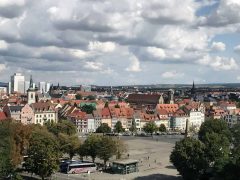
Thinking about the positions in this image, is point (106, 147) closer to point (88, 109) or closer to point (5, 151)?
point (5, 151)

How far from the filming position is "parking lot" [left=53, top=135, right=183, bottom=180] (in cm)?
6962

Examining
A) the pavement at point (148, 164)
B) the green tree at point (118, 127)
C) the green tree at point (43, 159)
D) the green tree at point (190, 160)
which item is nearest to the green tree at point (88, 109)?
the green tree at point (118, 127)

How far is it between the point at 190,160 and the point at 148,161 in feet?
71.3

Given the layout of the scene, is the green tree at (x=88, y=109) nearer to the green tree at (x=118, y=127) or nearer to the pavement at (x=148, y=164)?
the green tree at (x=118, y=127)

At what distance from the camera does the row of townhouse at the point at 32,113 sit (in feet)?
431

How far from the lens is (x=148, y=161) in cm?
8425

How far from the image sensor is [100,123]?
14438 cm

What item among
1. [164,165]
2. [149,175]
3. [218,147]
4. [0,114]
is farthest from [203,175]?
[0,114]

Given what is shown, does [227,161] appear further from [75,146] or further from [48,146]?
[75,146]

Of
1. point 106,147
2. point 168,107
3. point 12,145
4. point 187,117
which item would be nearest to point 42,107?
point 168,107

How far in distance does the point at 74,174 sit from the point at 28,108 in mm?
68522

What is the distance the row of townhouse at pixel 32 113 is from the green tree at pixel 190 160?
233 feet

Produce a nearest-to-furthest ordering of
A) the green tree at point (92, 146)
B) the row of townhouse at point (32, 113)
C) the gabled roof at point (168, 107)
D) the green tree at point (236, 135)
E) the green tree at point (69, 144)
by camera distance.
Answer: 1. the green tree at point (92, 146)
2. the green tree at point (69, 144)
3. the green tree at point (236, 135)
4. the row of townhouse at point (32, 113)
5. the gabled roof at point (168, 107)

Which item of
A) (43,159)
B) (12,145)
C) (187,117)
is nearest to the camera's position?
(43,159)
